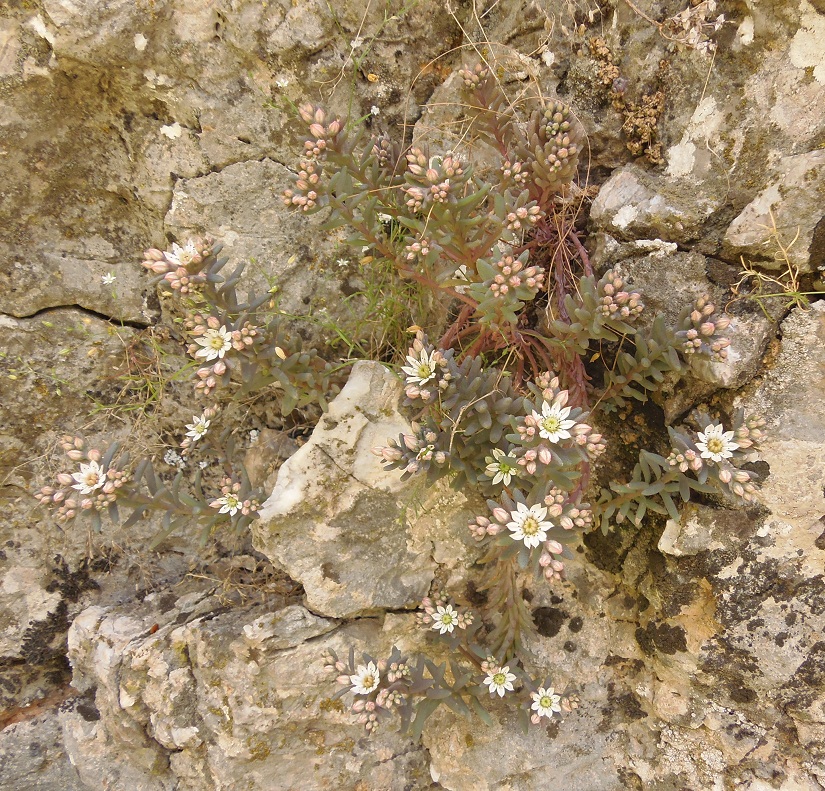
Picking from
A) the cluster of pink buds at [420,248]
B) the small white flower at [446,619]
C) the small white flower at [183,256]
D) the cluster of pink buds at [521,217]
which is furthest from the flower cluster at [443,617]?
the small white flower at [183,256]

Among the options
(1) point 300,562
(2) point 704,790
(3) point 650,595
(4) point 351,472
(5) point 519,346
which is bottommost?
(2) point 704,790

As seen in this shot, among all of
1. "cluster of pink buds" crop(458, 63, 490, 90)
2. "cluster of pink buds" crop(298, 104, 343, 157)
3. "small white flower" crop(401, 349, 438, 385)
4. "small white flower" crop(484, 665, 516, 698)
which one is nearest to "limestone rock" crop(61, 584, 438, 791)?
"small white flower" crop(484, 665, 516, 698)

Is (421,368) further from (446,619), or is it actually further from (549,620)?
(549,620)

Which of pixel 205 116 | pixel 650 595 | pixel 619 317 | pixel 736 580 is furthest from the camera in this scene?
pixel 205 116

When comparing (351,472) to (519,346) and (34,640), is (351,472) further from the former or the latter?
(34,640)

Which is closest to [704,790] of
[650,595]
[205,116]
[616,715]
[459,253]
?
[616,715]

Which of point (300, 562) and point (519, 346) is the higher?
point (519, 346)

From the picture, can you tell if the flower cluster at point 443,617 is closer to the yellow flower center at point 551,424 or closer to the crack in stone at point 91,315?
the yellow flower center at point 551,424
